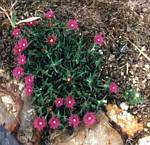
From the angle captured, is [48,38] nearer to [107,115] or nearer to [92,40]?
[92,40]

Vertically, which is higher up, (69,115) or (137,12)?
(137,12)

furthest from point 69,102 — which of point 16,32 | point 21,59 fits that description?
point 16,32

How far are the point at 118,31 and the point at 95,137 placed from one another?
888 millimetres

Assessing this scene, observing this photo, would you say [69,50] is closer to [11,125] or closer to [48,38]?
[48,38]

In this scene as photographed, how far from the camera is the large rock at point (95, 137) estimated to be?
3730 mm

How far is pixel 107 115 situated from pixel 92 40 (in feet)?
1.98

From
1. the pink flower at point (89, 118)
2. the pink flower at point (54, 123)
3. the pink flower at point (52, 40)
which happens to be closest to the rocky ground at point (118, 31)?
the pink flower at point (89, 118)

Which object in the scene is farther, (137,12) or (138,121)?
(137,12)

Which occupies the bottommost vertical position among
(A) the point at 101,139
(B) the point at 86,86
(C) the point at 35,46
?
(A) the point at 101,139

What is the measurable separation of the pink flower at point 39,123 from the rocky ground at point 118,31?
549 millimetres

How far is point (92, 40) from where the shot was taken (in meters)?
4.01

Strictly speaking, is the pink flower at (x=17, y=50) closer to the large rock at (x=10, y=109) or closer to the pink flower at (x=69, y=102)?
the large rock at (x=10, y=109)

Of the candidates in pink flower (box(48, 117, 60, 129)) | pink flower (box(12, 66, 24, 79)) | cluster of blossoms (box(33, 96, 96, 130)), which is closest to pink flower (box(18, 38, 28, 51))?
pink flower (box(12, 66, 24, 79))

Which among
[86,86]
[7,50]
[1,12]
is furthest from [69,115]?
[1,12]
